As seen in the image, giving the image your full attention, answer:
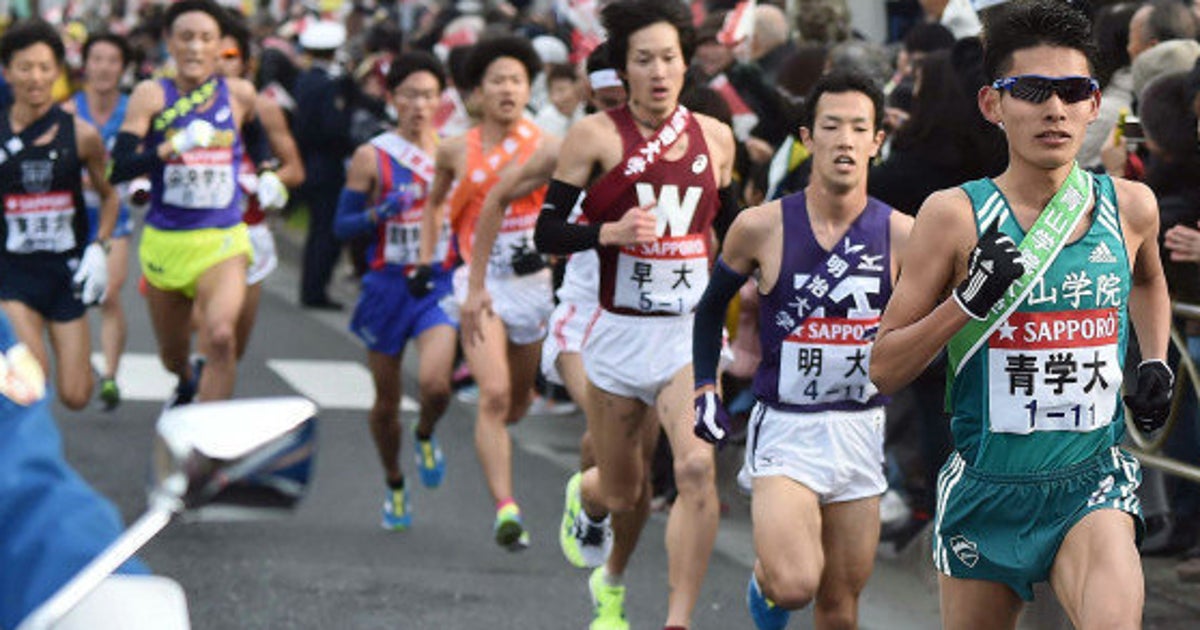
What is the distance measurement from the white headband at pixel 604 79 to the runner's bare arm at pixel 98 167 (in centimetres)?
290

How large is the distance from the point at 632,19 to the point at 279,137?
3.81 m

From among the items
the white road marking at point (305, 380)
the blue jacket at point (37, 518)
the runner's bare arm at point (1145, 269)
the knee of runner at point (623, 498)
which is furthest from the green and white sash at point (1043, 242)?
the white road marking at point (305, 380)

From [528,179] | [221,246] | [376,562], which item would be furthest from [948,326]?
[221,246]

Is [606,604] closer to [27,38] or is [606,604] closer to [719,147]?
[719,147]

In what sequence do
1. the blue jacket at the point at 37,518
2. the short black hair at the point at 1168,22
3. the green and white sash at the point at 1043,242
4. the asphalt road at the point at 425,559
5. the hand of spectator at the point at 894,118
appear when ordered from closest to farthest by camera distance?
the blue jacket at the point at 37,518 → the green and white sash at the point at 1043,242 → the asphalt road at the point at 425,559 → the short black hair at the point at 1168,22 → the hand of spectator at the point at 894,118

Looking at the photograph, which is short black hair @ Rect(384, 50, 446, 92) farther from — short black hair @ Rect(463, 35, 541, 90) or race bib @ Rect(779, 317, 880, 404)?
race bib @ Rect(779, 317, 880, 404)

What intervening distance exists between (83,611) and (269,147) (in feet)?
29.4

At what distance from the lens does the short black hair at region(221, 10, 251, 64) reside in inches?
454

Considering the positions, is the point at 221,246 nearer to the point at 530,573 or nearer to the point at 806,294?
the point at 530,573

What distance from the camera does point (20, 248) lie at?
10523 millimetres

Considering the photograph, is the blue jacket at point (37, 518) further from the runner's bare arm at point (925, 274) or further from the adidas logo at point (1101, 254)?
the adidas logo at point (1101, 254)

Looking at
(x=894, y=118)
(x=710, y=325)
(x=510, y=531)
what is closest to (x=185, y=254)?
(x=510, y=531)

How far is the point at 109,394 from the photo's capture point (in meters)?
12.3

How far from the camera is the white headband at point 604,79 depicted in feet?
28.4
